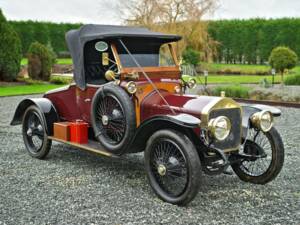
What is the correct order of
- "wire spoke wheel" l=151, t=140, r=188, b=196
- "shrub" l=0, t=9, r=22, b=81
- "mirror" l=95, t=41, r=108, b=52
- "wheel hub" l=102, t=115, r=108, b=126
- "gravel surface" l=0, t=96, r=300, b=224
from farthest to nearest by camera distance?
"shrub" l=0, t=9, r=22, b=81 < "mirror" l=95, t=41, r=108, b=52 < "wheel hub" l=102, t=115, r=108, b=126 < "wire spoke wheel" l=151, t=140, r=188, b=196 < "gravel surface" l=0, t=96, r=300, b=224

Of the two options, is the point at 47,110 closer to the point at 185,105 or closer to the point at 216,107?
the point at 185,105

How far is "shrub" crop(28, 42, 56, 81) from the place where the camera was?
2000 centimetres

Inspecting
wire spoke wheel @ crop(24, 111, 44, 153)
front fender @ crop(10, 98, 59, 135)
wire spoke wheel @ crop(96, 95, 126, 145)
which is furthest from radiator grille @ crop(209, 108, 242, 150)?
wire spoke wheel @ crop(24, 111, 44, 153)

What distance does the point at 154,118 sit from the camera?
4.48 metres

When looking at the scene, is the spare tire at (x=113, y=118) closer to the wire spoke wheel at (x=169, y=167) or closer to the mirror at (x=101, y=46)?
the wire spoke wheel at (x=169, y=167)

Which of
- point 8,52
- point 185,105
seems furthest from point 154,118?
point 8,52

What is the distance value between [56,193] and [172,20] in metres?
23.0

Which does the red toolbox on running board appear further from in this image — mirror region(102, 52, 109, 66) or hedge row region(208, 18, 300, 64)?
hedge row region(208, 18, 300, 64)

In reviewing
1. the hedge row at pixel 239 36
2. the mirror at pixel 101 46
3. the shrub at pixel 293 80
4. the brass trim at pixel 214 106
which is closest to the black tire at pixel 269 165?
the brass trim at pixel 214 106

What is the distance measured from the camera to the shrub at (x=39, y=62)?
20.0m

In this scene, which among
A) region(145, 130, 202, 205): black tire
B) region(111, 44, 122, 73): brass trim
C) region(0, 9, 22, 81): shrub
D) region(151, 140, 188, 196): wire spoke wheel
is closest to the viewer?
region(145, 130, 202, 205): black tire

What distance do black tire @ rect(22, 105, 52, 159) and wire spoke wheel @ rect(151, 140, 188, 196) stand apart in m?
2.27

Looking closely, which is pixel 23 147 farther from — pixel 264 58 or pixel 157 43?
pixel 264 58

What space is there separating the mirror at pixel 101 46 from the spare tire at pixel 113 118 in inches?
24.2
